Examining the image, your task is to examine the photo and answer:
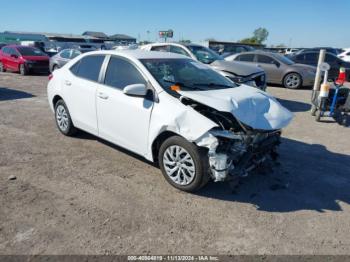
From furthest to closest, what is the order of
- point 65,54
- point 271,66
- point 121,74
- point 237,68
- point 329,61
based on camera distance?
point 65,54 < point 329,61 < point 271,66 < point 237,68 < point 121,74

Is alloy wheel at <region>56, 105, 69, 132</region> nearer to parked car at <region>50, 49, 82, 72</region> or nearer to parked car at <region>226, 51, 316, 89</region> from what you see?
parked car at <region>226, 51, 316, 89</region>

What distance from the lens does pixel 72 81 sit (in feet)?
18.0

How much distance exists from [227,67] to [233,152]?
6.03 meters

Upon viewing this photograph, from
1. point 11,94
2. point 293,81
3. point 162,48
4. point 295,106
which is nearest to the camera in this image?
point 295,106

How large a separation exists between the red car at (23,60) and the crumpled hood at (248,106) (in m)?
15.0

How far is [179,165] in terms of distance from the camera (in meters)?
3.97

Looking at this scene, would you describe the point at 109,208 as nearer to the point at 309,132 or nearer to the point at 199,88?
the point at 199,88

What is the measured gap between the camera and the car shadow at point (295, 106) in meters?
9.41

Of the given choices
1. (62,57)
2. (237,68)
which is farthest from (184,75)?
(62,57)

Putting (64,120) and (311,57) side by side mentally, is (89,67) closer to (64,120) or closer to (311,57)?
(64,120)

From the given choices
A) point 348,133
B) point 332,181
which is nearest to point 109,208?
point 332,181

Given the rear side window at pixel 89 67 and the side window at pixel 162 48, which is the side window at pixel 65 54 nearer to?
the side window at pixel 162 48

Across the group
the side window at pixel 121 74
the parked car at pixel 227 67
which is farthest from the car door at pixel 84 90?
the parked car at pixel 227 67

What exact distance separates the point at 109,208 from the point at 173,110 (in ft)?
4.59
